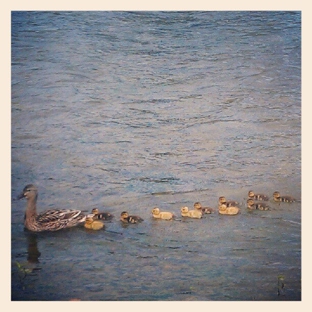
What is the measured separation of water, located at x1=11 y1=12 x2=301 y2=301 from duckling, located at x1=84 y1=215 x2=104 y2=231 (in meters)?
0.05

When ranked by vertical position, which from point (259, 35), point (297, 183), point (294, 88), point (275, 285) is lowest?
point (275, 285)

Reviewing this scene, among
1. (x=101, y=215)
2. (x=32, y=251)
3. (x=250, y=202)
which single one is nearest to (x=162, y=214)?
(x=101, y=215)

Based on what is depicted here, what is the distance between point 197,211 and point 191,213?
0.15 ft

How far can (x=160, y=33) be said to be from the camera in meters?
4.91

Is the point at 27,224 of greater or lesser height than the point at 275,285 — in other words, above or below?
above

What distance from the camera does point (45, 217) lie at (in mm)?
4730

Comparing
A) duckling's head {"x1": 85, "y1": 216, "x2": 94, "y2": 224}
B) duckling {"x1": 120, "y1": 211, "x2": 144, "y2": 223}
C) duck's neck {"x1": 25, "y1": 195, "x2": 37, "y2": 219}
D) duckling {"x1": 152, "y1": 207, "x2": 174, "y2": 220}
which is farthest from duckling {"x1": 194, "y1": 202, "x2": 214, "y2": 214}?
duck's neck {"x1": 25, "y1": 195, "x2": 37, "y2": 219}

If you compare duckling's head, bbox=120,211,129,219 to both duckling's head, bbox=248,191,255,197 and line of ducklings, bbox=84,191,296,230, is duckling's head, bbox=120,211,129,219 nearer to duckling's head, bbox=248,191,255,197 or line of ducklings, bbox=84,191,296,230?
line of ducklings, bbox=84,191,296,230

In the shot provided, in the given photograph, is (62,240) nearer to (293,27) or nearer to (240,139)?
(240,139)

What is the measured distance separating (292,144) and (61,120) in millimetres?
1657

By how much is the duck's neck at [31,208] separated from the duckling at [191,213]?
103 cm

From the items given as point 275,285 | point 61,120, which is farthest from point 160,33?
point 275,285

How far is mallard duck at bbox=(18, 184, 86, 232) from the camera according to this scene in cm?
472

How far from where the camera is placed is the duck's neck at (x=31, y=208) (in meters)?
4.73
